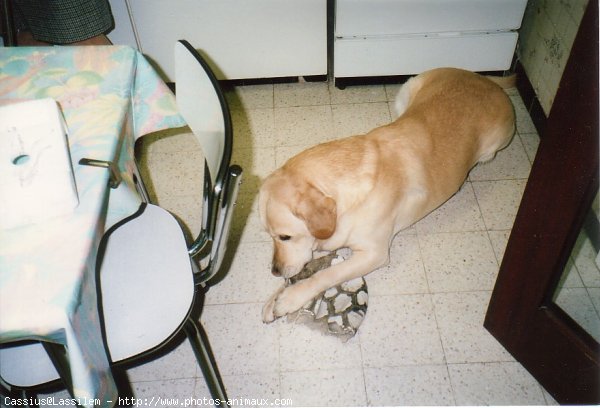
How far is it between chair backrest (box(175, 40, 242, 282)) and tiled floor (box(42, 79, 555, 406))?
0.59m

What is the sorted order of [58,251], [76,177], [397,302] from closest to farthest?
[58,251], [76,177], [397,302]

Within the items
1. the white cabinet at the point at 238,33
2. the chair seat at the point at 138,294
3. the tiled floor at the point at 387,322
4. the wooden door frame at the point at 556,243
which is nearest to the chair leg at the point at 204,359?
the chair seat at the point at 138,294

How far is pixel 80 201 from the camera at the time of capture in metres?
1.06

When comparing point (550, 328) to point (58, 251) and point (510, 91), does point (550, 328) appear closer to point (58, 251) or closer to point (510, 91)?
point (58, 251)

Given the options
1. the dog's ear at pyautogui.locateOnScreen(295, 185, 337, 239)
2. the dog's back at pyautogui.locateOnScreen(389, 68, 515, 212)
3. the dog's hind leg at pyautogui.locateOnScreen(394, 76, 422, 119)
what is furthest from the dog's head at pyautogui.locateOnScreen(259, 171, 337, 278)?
the dog's hind leg at pyautogui.locateOnScreen(394, 76, 422, 119)

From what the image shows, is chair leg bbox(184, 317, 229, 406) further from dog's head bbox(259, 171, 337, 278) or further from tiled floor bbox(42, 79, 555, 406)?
dog's head bbox(259, 171, 337, 278)

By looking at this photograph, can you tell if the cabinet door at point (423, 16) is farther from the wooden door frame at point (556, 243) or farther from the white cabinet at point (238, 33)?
the wooden door frame at point (556, 243)

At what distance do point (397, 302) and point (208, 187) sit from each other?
1.06m

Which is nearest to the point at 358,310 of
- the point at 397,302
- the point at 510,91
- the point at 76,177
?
the point at 397,302

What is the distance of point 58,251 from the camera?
964 mm

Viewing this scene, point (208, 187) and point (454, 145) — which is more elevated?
point (208, 187)

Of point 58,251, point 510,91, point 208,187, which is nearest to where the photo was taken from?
point 58,251

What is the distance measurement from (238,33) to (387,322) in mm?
1870

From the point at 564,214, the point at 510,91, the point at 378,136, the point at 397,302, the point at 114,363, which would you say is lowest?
the point at 397,302
